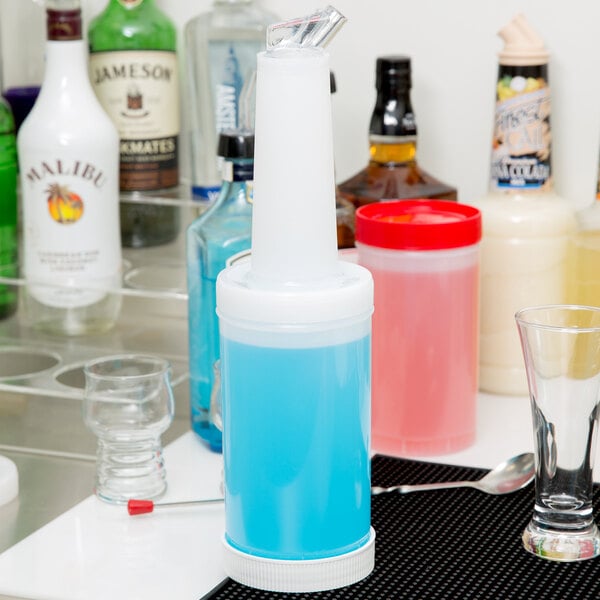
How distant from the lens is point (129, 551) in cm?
85

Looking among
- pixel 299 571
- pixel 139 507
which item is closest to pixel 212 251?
pixel 139 507

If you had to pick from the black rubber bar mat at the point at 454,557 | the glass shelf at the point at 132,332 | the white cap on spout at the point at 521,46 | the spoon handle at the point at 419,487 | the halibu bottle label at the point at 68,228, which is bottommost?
the black rubber bar mat at the point at 454,557

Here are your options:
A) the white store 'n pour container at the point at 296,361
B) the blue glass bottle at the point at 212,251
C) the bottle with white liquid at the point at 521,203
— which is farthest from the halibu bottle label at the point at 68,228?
the white store 'n pour container at the point at 296,361

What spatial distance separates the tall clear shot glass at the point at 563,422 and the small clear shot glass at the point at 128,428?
29cm

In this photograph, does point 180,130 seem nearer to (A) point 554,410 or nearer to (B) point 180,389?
(B) point 180,389

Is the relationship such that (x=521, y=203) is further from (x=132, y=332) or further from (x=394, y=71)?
(x=132, y=332)

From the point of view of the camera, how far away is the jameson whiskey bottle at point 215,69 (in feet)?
4.11

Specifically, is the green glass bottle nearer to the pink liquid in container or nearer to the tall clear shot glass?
the pink liquid in container

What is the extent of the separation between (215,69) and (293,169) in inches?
22.7

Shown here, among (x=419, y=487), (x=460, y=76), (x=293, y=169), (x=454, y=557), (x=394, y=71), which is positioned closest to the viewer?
(x=293, y=169)

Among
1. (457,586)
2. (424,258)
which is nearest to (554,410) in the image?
(457,586)

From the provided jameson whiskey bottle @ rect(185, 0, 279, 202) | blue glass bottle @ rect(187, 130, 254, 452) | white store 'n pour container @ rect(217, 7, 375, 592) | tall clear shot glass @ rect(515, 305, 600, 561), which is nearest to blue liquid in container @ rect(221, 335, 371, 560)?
white store 'n pour container @ rect(217, 7, 375, 592)

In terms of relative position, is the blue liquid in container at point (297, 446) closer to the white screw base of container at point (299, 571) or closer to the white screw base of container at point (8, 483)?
the white screw base of container at point (299, 571)

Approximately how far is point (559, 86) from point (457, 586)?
61cm
